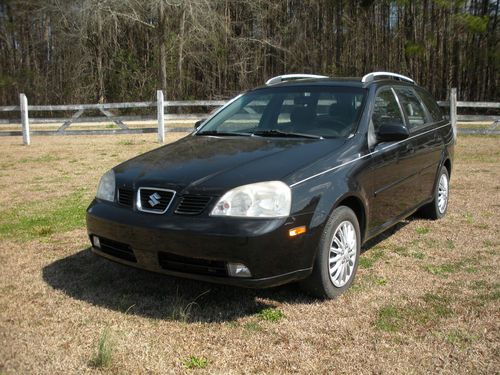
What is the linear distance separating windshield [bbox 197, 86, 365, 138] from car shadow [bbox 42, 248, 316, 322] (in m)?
1.35

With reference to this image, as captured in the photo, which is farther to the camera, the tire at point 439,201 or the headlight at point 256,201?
the tire at point 439,201

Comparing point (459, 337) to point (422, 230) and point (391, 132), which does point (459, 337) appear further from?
point (422, 230)

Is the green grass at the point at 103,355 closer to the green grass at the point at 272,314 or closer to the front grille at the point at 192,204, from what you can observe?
the front grille at the point at 192,204

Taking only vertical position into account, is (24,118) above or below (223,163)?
below

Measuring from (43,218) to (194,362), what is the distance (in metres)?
4.05

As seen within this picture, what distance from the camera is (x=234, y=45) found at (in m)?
31.4

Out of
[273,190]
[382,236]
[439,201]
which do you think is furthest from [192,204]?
[439,201]

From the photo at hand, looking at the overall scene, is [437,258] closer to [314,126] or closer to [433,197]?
[433,197]

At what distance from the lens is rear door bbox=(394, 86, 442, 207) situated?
5.17 metres

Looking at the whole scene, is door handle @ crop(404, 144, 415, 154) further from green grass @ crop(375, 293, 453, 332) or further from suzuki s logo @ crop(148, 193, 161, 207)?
suzuki s logo @ crop(148, 193, 161, 207)

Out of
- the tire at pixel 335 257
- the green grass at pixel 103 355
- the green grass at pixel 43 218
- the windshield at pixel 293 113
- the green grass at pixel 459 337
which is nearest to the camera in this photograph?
the green grass at pixel 103 355

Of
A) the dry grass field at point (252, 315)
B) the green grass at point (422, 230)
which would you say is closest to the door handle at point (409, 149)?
the dry grass field at point (252, 315)

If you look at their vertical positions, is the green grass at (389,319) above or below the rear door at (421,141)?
below

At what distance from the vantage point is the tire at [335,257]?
358cm
